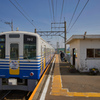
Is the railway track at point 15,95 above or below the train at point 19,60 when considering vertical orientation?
below

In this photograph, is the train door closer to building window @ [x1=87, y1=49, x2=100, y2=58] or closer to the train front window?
the train front window

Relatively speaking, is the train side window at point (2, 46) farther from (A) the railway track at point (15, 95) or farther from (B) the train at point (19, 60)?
(A) the railway track at point (15, 95)

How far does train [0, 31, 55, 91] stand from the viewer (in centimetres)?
481

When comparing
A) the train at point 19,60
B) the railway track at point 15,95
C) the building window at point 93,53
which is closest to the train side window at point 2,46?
the train at point 19,60

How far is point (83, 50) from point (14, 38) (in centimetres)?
562

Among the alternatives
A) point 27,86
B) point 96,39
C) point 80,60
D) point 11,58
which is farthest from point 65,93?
point 96,39

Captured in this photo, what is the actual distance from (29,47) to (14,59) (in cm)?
89

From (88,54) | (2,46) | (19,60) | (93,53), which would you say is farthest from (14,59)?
(93,53)

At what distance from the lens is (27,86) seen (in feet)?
15.9

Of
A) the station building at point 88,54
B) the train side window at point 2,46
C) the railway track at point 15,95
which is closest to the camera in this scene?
the railway track at point 15,95

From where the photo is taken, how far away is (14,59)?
15.9 ft

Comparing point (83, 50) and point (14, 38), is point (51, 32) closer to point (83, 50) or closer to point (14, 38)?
point (83, 50)

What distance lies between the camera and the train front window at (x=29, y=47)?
485 cm

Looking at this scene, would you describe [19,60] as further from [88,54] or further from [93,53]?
[93,53]
